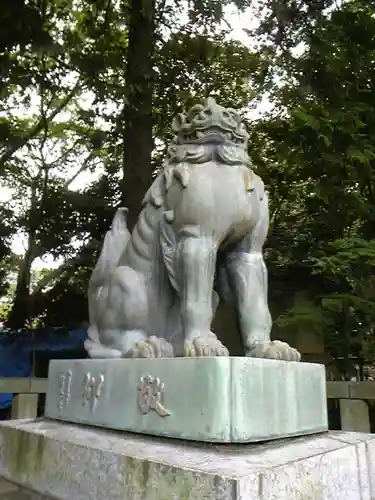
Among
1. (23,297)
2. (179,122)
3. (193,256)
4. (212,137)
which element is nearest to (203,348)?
(193,256)

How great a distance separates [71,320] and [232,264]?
192 inches

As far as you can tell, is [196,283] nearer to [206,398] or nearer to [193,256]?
[193,256]

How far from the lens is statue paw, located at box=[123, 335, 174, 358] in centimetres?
179

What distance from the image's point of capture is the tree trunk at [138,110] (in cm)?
518

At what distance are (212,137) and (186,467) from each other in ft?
3.97

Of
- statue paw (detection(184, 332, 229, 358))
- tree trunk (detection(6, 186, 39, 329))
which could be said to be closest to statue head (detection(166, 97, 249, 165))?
statue paw (detection(184, 332, 229, 358))

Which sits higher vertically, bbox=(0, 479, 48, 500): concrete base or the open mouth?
the open mouth

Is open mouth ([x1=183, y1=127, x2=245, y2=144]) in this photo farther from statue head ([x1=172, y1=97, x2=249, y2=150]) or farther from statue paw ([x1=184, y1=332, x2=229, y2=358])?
statue paw ([x1=184, y1=332, x2=229, y2=358])

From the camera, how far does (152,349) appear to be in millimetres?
1798

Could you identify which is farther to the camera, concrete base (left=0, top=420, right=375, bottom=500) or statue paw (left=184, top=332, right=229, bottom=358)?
statue paw (left=184, top=332, right=229, bottom=358)

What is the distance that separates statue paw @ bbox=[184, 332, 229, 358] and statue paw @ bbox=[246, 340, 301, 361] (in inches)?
6.6

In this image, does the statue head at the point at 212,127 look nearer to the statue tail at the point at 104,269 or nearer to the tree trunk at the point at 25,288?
the statue tail at the point at 104,269

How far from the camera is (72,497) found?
160 cm

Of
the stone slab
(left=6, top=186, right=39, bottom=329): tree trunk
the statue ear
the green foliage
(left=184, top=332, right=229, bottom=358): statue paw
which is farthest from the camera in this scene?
(left=6, top=186, right=39, bottom=329): tree trunk
